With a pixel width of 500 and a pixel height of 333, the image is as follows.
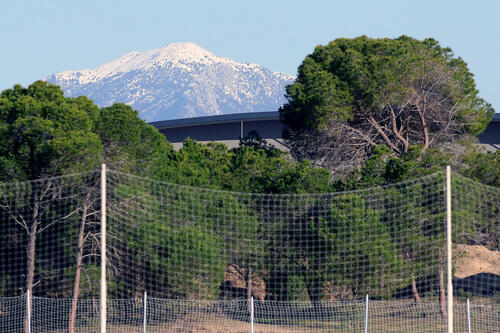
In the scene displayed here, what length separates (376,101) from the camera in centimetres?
1903

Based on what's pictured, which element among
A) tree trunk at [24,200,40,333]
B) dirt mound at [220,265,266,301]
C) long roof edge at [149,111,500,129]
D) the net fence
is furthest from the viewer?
long roof edge at [149,111,500,129]

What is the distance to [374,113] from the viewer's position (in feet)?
64.8

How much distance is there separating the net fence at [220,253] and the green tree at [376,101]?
11.1ft

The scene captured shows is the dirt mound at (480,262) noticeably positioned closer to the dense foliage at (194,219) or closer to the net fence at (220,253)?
the dense foliage at (194,219)

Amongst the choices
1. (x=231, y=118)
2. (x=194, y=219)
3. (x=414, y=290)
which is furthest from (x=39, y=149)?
(x=231, y=118)

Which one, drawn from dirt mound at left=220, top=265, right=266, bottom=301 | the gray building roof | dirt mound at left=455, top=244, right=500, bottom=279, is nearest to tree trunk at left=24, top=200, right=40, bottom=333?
dirt mound at left=220, top=265, right=266, bottom=301

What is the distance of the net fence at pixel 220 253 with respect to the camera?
15148mm

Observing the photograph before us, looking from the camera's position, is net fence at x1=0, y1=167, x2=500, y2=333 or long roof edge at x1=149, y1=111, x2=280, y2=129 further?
long roof edge at x1=149, y1=111, x2=280, y2=129

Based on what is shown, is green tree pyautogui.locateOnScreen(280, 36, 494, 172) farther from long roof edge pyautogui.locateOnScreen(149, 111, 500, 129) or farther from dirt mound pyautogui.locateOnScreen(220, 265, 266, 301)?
long roof edge pyautogui.locateOnScreen(149, 111, 500, 129)

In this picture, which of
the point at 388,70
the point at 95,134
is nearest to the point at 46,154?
the point at 95,134

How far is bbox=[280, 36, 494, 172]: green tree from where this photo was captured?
747 inches

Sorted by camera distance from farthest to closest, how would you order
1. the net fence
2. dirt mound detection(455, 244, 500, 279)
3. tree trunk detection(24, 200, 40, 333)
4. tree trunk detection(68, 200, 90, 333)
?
dirt mound detection(455, 244, 500, 279)
the net fence
tree trunk detection(24, 200, 40, 333)
tree trunk detection(68, 200, 90, 333)

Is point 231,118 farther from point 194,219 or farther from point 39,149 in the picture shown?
point 39,149

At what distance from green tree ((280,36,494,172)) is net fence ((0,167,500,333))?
3396 millimetres
